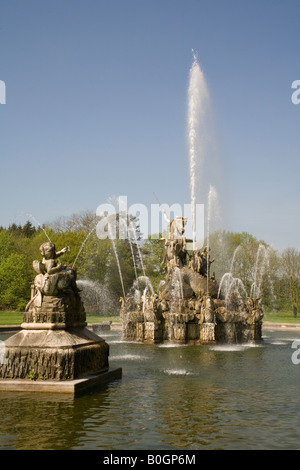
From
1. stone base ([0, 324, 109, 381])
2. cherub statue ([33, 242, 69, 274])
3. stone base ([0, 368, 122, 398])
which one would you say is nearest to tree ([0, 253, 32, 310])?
cherub statue ([33, 242, 69, 274])

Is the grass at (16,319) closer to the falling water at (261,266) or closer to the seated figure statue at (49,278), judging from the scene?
the falling water at (261,266)

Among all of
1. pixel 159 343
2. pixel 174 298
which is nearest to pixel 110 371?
pixel 159 343

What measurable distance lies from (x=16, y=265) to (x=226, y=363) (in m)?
38.1

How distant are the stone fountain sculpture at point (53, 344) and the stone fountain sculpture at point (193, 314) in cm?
1338

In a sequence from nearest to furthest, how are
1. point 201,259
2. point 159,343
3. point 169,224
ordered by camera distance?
point 159,343, point 201,259, point 169,224

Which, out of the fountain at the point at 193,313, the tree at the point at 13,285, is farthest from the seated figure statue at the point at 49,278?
the tree at the point at 13,285

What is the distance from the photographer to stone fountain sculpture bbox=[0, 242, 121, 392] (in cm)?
1171

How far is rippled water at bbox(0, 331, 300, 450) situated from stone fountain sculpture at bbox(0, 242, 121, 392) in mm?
509

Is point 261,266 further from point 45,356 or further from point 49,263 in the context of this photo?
point 45,356

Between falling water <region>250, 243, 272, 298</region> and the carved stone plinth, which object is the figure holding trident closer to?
the carved stone plinth

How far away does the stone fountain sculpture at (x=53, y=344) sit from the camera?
38.4ft

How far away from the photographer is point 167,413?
1014 centimetres
